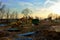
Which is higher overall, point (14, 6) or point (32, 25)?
point (14, 6)

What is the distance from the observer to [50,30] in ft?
5.38

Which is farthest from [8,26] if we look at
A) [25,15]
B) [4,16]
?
[25,15]

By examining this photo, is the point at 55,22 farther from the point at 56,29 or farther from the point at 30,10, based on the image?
the point at 30,10

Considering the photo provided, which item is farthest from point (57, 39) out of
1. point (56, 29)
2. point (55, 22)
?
point (55, 22)

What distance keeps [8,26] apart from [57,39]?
2.46 ft

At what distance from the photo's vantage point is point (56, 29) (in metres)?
1.63

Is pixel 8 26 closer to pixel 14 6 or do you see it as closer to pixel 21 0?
pixel 14 6

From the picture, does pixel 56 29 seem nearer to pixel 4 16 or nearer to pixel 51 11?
pixel 51 11

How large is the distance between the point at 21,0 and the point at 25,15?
0.24m

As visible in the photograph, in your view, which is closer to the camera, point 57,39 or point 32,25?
point 57,39

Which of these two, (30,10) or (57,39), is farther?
(30,10)

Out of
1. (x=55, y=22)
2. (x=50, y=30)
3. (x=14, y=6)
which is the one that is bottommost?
(x=50, y=30)

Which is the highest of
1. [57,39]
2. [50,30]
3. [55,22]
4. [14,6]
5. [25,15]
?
[14,6]

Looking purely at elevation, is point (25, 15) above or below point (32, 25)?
above
